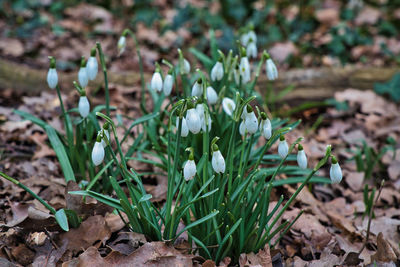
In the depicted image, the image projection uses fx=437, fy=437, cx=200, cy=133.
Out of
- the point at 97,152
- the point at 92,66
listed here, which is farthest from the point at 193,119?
the point at 92,66

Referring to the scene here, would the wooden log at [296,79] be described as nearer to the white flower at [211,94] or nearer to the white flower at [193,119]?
the white flower at [211,94]

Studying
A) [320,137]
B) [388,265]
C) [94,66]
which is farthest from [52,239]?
[320,137]

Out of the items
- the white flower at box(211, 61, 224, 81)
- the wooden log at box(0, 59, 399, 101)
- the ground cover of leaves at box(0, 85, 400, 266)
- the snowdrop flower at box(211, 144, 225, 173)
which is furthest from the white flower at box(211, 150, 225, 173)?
the wooden log at box(0, 59, 399, 101)

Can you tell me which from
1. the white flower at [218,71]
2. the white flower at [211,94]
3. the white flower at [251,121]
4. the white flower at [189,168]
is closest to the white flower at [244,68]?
the white flower at [218,71]

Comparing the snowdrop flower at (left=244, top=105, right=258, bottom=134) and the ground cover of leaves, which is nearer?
the snowdrop flower at (left=244, top=105, right=258, bottom=134)

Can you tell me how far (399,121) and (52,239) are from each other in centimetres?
313

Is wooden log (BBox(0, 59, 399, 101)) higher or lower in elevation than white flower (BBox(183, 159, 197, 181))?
lower

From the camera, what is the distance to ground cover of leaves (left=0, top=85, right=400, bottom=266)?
211 centimetres

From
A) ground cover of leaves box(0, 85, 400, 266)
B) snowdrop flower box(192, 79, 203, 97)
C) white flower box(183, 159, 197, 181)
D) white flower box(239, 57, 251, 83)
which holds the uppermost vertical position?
white flower box(239, 57, 251, 83)

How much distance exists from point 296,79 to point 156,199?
2.28m

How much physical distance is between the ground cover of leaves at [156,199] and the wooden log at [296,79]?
173 millimetres

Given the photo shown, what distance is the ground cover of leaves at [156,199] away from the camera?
211cm

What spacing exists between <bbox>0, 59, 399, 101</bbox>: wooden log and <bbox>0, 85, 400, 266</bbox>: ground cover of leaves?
0.57ft

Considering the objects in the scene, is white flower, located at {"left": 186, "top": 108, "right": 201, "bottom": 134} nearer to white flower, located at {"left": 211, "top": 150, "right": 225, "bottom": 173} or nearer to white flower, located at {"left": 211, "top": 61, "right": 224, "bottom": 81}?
white flower, located at {"left": 211, "top": 150, "right": 225, "bottom": 173}
